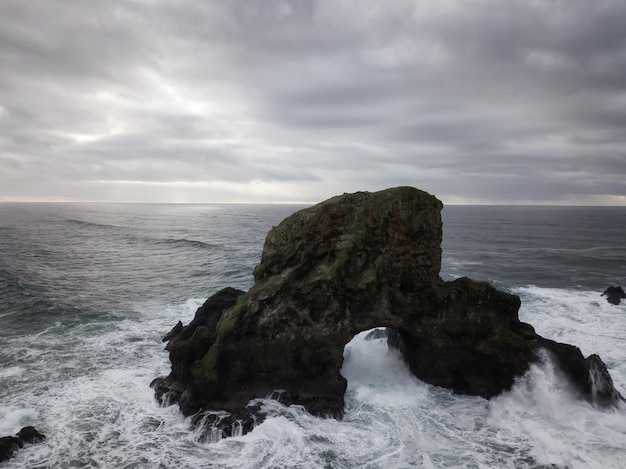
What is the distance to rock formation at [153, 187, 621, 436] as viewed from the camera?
66.6 feet

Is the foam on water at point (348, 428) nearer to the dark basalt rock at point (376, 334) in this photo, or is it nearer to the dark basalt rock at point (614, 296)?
the dark basalt rock at point (376, 334)

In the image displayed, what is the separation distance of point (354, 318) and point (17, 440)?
1687cm

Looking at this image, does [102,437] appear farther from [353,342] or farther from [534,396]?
[534,396]

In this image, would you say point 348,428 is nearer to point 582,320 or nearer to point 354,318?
point 354,318

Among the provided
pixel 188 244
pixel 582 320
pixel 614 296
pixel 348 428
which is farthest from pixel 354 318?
pixel 188 244

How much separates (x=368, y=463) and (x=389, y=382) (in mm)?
6927

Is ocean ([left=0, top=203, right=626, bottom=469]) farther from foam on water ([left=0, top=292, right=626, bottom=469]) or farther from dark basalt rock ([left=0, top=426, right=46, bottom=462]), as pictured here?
dark basalt rock ([left=0, top=426, right=46, bottom=462])

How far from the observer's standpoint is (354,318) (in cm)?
2131

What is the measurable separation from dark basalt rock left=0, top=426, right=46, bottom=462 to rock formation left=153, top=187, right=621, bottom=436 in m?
5.50

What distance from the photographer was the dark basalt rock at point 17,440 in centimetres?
1595

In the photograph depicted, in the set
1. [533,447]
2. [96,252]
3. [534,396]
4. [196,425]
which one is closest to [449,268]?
[534,396]

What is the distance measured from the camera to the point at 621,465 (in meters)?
15.3

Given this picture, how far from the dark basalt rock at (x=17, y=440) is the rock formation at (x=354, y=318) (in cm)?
550

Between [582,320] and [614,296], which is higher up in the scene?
[614,296]
